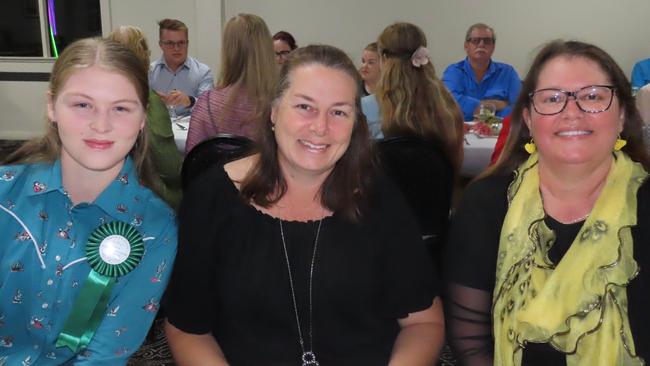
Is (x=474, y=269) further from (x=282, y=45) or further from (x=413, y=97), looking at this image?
(x=282, y=45)

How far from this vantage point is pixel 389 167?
106 inches

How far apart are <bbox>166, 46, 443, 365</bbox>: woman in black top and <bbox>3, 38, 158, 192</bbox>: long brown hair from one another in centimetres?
19

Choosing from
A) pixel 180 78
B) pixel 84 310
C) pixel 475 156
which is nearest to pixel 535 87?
pixel 84 310

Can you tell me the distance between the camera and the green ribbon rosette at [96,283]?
144 cm

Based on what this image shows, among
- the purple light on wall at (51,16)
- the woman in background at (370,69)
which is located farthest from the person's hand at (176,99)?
the purple light on wall at (51,16)

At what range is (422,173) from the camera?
8.96ft

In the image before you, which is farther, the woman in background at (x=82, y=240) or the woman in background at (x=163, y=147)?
the woman in background at (x=163, y=147)

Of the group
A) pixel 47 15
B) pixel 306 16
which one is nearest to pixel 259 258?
pixel 306 16

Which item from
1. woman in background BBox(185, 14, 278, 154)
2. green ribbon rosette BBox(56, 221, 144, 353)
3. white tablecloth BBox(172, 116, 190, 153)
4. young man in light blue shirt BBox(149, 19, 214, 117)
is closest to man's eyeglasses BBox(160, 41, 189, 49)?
young man in light blue shirt BBox(149, 19, 214, 117)

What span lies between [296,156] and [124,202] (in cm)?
45

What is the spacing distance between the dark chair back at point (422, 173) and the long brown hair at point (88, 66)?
3.98 ft

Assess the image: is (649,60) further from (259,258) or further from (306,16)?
(259,258)

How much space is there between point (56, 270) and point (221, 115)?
1.71 metres

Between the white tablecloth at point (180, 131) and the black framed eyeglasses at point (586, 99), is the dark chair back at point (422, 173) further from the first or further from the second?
the white tablecloth at point (180, 131)
